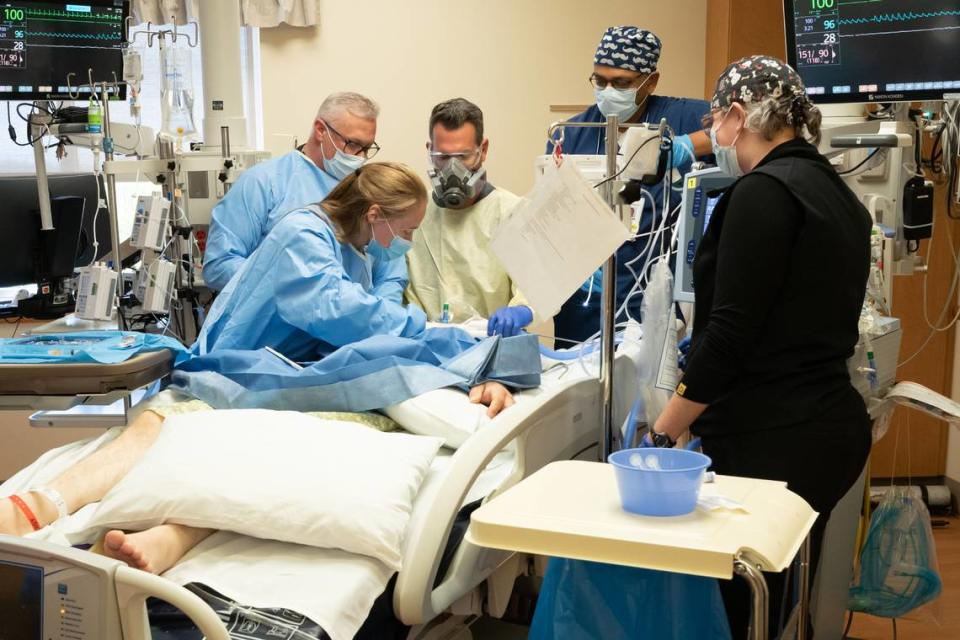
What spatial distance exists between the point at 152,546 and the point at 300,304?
0.90 metres

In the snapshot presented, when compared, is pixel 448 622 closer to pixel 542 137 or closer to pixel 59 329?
pixel 59 329

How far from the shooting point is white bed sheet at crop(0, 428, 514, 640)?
66.0 inches

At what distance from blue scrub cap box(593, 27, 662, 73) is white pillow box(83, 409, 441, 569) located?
1.73 metres

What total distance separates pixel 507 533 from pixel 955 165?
2.34 m

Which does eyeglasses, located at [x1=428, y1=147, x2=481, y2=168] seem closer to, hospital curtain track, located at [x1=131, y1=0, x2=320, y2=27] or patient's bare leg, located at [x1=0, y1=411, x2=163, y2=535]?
patient's bare leg, located at [x1=0, y1=411, x2=163, y2=535]

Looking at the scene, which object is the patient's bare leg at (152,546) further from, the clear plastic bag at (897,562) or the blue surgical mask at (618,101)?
the blue surgical mask at (618,101)

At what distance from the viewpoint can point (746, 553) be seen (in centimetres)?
137

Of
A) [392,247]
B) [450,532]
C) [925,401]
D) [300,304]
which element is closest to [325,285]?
[300,304]

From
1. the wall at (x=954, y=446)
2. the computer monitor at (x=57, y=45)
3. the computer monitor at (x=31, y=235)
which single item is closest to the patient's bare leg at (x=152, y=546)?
the computer monitor at (x=57, y=45)

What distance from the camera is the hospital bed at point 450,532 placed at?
1.44m

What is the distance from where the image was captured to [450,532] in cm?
195

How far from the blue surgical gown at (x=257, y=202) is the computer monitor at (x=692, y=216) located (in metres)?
1.46

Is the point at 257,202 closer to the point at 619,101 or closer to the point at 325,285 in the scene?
the point at 325,285

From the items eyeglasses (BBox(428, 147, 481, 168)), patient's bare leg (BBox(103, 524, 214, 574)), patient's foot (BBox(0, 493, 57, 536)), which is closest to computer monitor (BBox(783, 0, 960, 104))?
eyeglasses (BBox(428, 147, 481, 168))
